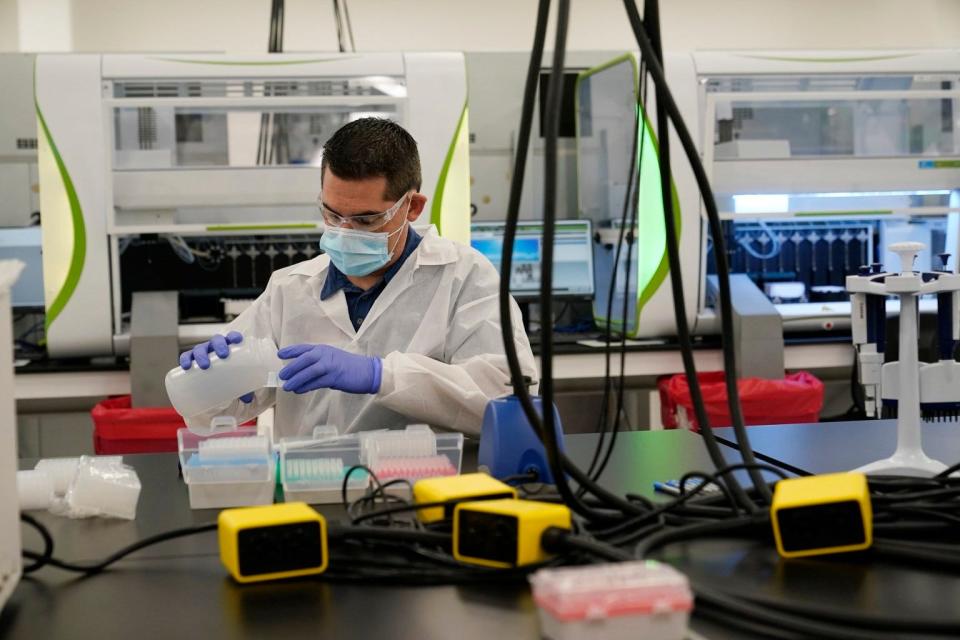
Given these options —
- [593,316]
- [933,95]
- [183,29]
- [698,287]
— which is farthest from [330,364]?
[183,29]

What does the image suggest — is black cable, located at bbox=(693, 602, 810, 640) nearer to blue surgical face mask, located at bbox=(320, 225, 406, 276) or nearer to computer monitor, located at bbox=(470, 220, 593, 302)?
blue surgical face mask, located at bbox=(320, 225, 406, 276)

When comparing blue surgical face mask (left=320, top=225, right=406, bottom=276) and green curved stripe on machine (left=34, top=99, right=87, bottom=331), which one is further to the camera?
green curved stripe on machine (left=34, top=99, right=87, bottom=331)

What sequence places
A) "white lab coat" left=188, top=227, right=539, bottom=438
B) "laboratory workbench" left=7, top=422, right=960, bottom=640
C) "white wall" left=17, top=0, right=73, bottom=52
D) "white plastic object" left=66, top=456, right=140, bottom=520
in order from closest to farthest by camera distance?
"laboratory workbench" left=7, top=422, right=960, bottom=640 → "white plastic object" left=66, top=456, right=140, bottom=520 → "white lab coat" left=188, top=227, right=539, bottom=438 → "white wall" left=17, top=0, right=73, bottom=52

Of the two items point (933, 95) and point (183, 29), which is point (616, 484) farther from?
point (183, 29)

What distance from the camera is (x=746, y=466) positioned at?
93cm

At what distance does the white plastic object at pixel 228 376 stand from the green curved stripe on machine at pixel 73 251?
5.17ft

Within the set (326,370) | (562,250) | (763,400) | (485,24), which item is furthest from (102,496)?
(485,24)

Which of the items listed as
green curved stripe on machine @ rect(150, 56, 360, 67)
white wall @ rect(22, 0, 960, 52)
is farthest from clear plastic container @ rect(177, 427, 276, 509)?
white wall @ rect(22, 0, 960, 52)

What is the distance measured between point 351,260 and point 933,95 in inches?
90.4

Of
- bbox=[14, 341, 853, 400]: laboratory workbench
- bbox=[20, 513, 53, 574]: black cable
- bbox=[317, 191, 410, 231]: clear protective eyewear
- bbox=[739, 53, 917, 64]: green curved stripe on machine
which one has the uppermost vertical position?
bbox=[739, 53, 917, 64]: green curved stripe on machine

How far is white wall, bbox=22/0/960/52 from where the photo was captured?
197 inches

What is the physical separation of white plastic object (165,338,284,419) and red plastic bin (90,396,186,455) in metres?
1.27

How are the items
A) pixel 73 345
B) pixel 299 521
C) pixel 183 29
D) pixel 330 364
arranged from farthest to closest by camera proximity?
pixel 183 29, pixel 73 345, pixel 330 364, pixel 299 521

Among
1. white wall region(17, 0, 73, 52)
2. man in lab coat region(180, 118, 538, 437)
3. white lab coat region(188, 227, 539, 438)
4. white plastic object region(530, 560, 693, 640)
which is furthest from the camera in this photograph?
white wall region(17, 0, 73, 52)
